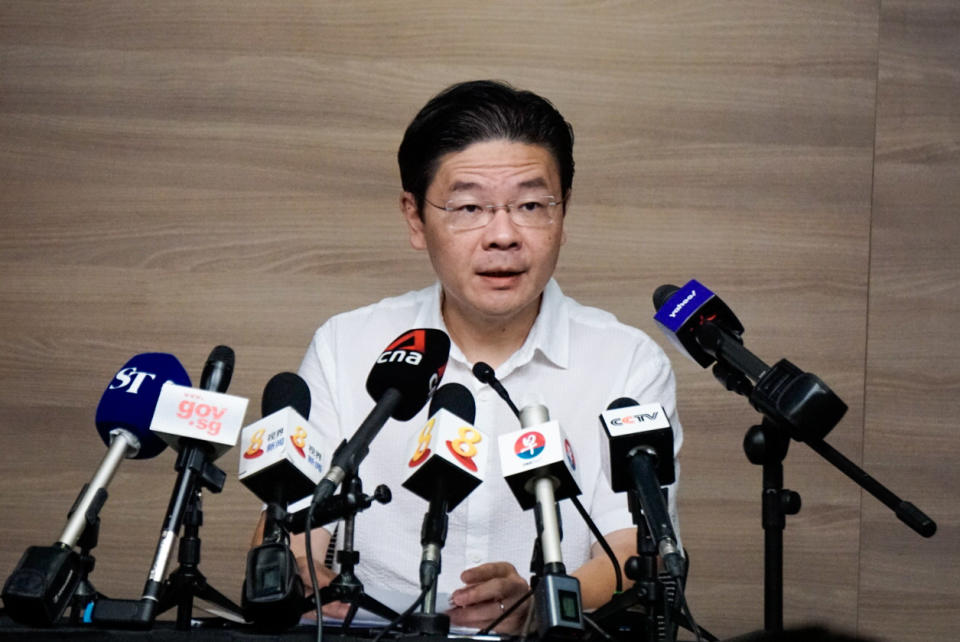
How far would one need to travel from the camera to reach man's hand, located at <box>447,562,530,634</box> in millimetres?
1547

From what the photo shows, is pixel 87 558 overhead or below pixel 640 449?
below

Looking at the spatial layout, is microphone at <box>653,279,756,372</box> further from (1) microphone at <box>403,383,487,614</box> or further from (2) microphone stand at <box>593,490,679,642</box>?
(1) microphone at <box>403,383,487,614</box>

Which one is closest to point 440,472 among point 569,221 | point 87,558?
point 87,558

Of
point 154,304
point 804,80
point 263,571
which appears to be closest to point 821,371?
point 804,80

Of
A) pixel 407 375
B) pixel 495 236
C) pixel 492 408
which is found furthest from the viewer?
pixel 492 408

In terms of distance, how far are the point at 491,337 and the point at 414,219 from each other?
263mm

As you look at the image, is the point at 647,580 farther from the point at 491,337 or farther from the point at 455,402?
the point at 491,337

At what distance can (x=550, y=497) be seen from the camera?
114cm

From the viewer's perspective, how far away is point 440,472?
3.84 feet

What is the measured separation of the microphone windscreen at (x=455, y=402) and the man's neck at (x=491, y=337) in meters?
0.84

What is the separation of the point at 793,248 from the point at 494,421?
1154 millimetres

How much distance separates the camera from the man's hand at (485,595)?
60.9 inches

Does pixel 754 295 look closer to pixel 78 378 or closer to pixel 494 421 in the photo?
pixel 494 421

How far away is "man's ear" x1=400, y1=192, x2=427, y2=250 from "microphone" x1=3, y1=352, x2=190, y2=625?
32.0 inches
